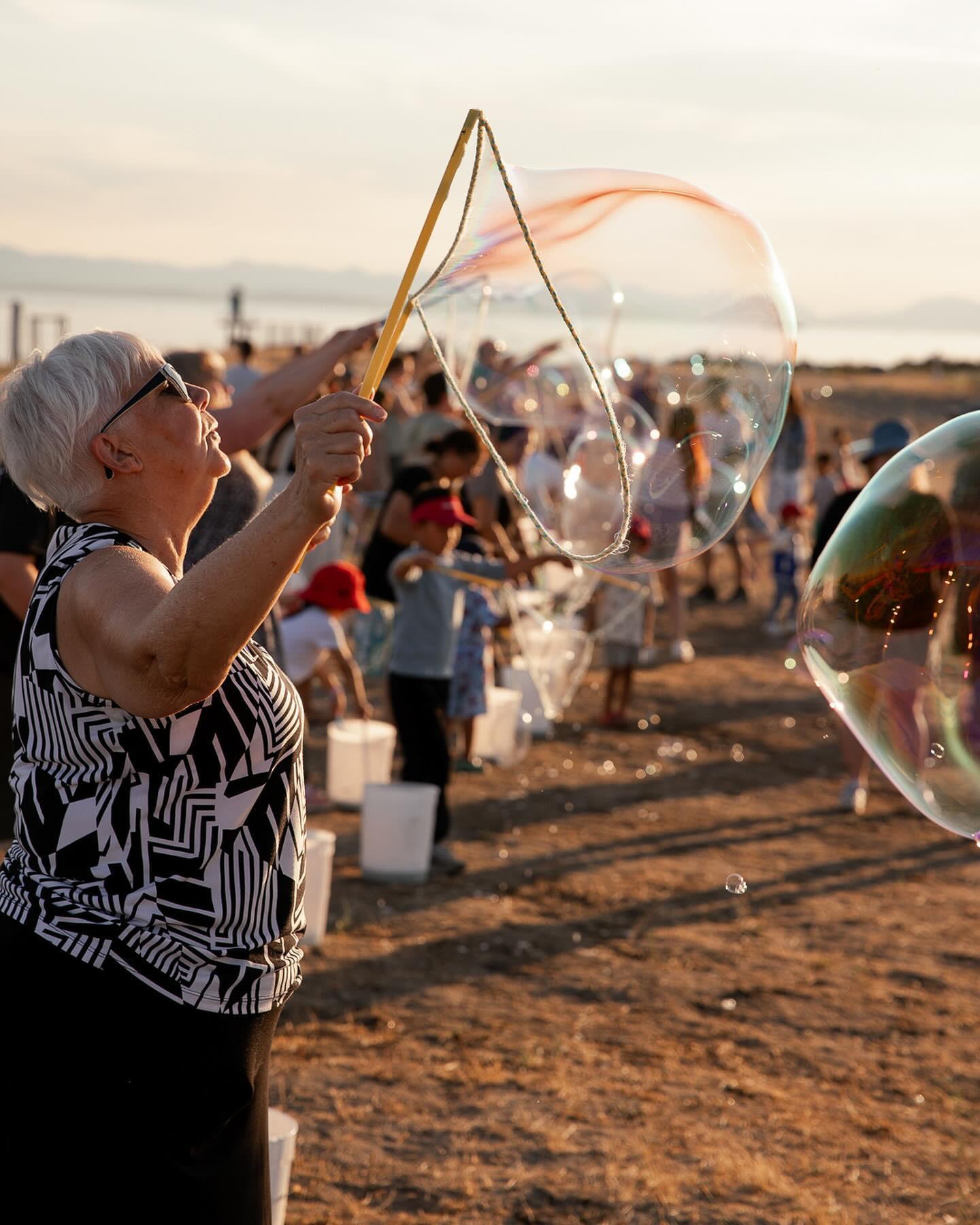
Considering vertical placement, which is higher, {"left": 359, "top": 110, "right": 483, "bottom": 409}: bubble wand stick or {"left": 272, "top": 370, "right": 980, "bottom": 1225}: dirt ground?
{"left": 359, "top": 110, "right": 483, "bottom": 409}: bubble wand stick

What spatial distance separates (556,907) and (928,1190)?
222cm

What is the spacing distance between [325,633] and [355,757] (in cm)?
64

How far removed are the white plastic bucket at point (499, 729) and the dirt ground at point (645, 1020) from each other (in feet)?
0.69

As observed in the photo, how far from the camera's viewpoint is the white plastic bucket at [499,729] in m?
7.59

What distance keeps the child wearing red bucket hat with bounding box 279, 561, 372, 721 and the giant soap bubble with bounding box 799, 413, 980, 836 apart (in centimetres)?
295

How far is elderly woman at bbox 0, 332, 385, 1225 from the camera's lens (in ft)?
6.07

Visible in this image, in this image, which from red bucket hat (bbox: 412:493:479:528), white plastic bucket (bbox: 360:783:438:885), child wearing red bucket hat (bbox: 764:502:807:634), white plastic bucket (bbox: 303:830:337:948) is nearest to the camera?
white plastic bucket (bbox: 303:830:337:948)

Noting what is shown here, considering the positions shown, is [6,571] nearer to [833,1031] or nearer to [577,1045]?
[577,1045]

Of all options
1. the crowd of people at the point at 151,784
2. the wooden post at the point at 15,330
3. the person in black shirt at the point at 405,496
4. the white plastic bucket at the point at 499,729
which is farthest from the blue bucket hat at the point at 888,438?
the wooden post at the point at 15,330

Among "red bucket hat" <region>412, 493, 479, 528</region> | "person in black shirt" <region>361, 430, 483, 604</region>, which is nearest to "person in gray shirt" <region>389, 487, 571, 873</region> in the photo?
"red bucket hat" <region>412, 493, 479, 528</region>

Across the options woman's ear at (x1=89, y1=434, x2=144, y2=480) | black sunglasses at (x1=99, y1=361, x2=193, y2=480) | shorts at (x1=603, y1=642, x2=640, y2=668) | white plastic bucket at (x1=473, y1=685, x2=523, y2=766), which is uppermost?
black sunglasses at (x1=99, y1=361, x2=193, y2=480)

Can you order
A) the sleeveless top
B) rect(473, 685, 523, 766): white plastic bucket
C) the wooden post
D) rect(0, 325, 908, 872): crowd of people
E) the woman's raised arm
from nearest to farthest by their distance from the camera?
the woman's raised arm → the sleeveless top → rect(0, 325, 908, 872): crowd of people → rect(473, 685, 523, 766): white plastic bucket → the wooden post

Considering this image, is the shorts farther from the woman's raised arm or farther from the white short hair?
the woman's raised arm

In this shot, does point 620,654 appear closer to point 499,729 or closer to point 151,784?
point 499,729
